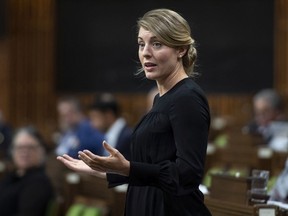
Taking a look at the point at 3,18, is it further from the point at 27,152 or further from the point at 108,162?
the point at 108,162

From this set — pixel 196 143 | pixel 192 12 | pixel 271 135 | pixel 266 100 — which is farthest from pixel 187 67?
pixel 192 12

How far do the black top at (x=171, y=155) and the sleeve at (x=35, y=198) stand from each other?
2.62 m

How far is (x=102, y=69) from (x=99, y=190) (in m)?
9.95

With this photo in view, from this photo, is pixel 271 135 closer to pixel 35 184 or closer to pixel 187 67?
pixel 35 184

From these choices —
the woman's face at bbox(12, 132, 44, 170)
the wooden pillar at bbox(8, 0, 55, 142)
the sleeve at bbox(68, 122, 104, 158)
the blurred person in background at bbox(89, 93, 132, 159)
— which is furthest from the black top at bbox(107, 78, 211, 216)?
the wooden pillar at bbox(8, 0, 55, 142)

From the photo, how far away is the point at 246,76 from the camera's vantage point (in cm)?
1436

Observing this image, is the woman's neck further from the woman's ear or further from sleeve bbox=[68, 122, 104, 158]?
sleeve bbox=[68, 122, 104, 158]

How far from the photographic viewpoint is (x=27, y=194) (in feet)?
17.8

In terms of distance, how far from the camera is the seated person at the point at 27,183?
17.6 ft

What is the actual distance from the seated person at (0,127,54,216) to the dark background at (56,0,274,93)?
8.14 m

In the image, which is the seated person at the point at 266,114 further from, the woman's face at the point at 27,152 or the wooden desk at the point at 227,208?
the wooden desk at the point at 227,208

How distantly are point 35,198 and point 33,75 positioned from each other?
9.57 m

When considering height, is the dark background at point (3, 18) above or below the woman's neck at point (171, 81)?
above

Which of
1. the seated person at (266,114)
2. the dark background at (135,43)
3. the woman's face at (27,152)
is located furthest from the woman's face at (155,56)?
the dark background at (135,43)
